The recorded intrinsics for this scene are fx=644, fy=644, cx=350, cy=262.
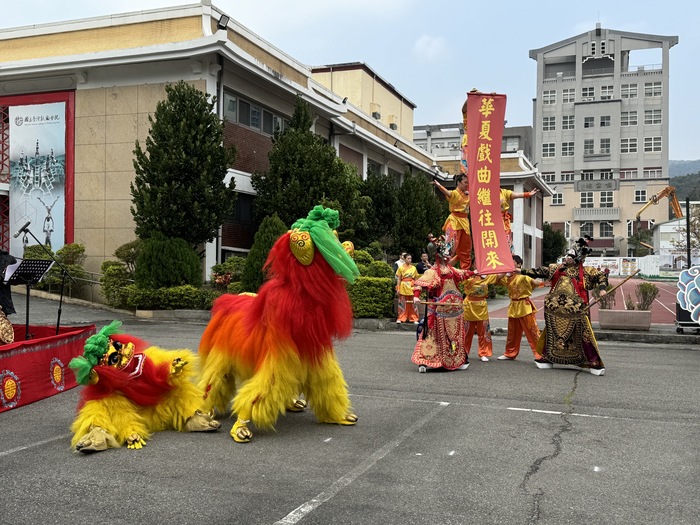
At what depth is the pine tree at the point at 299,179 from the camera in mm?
19281

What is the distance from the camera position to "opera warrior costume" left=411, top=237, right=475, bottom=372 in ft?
29.6

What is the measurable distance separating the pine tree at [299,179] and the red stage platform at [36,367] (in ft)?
38.0

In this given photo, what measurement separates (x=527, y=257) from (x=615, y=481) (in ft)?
143

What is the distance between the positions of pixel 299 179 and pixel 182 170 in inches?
150

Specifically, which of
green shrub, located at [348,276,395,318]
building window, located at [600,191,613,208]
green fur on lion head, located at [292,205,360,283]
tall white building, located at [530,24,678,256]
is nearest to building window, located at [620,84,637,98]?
tall white building, located at [530,24,678,256]

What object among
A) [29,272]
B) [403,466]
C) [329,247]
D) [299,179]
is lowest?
[403,466]

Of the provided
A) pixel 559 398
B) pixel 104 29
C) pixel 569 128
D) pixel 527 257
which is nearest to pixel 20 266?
pixel 559 398

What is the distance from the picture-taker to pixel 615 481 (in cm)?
438

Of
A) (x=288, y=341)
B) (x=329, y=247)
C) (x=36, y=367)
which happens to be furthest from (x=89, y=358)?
(x=36, y=367)

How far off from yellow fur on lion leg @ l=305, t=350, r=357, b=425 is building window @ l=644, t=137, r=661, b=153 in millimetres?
85974

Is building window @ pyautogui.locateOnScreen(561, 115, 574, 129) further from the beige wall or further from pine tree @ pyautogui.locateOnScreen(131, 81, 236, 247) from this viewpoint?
pine tree @ pyautogui.locateOnScreen(131, 81, 236, 247)

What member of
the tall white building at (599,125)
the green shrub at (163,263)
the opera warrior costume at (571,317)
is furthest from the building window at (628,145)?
the opera warrior costume at (571,317)

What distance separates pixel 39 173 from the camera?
20734 mm

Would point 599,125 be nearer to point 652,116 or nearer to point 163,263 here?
point 652,116
